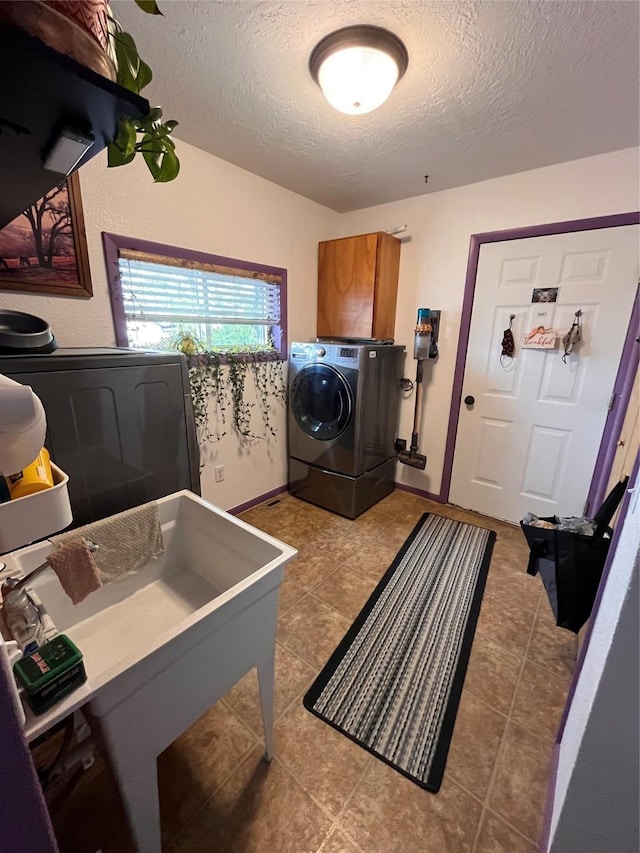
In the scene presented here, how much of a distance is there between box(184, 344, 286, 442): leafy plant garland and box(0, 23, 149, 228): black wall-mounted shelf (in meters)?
1.64

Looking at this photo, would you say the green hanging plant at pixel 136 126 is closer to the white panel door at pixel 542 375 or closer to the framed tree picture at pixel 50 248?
the framed tree picture at pixel 50 248

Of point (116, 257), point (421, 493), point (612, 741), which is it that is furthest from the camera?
point (421, 493)

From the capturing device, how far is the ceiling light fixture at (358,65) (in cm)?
120

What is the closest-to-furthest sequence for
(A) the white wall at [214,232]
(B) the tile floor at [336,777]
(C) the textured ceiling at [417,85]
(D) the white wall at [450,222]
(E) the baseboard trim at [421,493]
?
(B) the tile floor at [336,777]
(C) the textured ceiling at [417,85]
(A) the white wall at [214,232]
(D) the white wall at [450,222]
(E) the baseboard trim at [421,493]

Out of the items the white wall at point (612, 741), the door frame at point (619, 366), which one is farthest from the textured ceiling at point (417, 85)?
the white wall at point (612, 741)

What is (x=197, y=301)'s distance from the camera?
2.20 metres

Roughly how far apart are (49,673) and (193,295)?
2073mm

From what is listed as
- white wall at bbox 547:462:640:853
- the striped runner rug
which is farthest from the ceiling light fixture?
the striped runner rug

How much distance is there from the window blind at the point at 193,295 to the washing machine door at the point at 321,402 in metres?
0.53

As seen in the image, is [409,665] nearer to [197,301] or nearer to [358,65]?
[197,301]

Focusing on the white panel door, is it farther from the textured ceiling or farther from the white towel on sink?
the white towel on sink

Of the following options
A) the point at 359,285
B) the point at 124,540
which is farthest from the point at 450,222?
the point at 124,540

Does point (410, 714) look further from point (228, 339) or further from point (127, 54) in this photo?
point (228, 339)

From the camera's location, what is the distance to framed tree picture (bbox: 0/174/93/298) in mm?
1439
